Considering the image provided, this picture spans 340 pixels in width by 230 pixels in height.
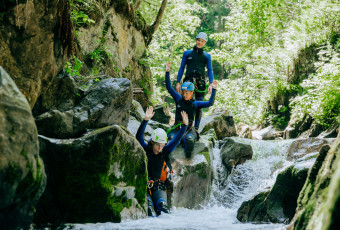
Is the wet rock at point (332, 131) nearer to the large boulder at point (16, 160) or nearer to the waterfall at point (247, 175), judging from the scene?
the waterfall at point (247, 175)

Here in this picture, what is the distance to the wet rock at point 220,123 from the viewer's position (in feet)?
39.0

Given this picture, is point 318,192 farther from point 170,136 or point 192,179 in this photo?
point 170,136

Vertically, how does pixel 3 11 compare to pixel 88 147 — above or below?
above

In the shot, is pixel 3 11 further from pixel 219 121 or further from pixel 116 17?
pixel 219 121

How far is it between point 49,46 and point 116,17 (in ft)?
23.6

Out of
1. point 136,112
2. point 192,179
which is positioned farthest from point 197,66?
point 192,179

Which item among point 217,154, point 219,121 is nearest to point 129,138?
point 217,154

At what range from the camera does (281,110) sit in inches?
623

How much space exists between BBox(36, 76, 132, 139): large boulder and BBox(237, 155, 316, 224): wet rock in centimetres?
305

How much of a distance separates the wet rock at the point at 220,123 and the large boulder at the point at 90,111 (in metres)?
5.85

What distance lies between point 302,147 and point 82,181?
769 centimetres

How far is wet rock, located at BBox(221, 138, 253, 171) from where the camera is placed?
9573 millimetres

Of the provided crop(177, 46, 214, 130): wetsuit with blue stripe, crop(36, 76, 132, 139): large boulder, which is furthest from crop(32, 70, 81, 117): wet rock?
crop(177, 46, 214, 130): wetsuit with blue stripe

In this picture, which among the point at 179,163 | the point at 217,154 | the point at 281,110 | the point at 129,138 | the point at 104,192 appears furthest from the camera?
the point at 281,110
